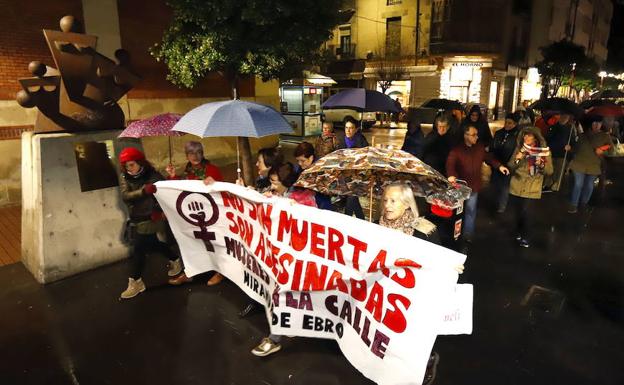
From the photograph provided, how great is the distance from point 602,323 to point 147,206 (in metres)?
4.93

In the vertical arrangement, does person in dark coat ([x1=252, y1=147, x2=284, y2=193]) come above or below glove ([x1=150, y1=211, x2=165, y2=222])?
above

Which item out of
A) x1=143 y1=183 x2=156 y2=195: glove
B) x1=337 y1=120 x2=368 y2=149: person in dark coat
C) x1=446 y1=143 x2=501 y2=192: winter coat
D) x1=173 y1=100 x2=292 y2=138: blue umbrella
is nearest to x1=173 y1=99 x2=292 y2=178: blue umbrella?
x1=173 y1=100 x2=292 y2=138: blue umbrella

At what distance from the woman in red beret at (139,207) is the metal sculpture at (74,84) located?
1.35 metres

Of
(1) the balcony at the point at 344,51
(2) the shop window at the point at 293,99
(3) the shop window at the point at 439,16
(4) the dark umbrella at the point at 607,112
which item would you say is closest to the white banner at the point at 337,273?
(4) the dark umbrella at the point at 607,112

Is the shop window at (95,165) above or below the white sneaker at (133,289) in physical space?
above

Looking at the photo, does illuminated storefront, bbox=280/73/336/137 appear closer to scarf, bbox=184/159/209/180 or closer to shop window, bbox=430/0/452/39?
scarf, bbox=184/159/209/180

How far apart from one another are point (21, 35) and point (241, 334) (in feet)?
27.0

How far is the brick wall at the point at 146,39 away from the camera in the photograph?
10.3 m

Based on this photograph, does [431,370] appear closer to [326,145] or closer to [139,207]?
[139,207]

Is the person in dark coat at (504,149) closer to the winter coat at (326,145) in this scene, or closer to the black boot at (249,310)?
the winter coat at (326,145)

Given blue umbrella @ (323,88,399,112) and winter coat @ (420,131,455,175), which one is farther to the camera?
blue umbrella @ (323,88,399,112)

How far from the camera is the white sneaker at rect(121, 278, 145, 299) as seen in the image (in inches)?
187

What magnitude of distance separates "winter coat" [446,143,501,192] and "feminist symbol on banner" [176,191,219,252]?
3342 millimetres

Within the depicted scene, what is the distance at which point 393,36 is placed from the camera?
34.1m
